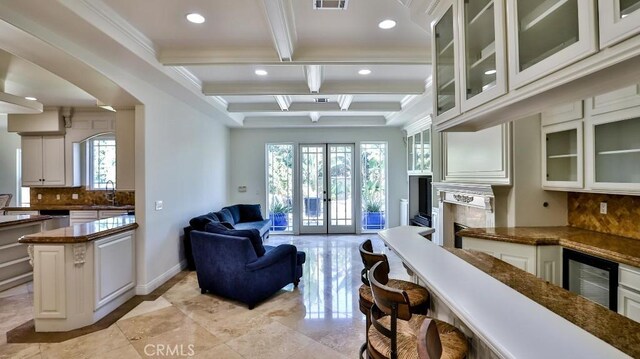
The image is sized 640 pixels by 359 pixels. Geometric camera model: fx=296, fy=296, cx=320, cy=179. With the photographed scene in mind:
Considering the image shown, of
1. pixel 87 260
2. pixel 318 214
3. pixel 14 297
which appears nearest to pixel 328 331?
pixel 87 260

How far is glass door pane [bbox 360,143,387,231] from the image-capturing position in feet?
24.2

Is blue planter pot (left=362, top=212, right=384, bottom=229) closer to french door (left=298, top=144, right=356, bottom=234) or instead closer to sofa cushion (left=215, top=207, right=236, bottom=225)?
french door (left=298, top=144, right=356, bottom=234)

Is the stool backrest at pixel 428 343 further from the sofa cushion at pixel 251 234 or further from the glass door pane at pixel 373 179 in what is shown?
the glass door pane at pixel 373 179

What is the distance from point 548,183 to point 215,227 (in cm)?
370

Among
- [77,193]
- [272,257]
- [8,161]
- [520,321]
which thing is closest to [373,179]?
[272,257]

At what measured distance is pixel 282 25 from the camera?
252cm

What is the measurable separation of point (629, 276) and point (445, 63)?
1.86 meters

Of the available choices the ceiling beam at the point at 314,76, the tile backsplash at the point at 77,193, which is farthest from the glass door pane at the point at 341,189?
the tile backsplash at the point at 77,193

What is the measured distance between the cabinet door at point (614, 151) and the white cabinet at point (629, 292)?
2.01 ft

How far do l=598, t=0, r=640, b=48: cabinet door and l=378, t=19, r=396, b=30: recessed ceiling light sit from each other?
6.39 ft

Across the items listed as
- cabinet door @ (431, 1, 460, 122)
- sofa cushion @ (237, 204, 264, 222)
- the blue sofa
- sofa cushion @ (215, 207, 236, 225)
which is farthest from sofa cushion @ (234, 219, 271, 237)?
cabinet door @ (431, 1, 460, 122)

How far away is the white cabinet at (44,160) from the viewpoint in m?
5.54

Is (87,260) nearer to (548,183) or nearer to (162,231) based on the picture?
(162,231)

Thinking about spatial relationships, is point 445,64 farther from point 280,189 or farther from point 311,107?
point 280,189
